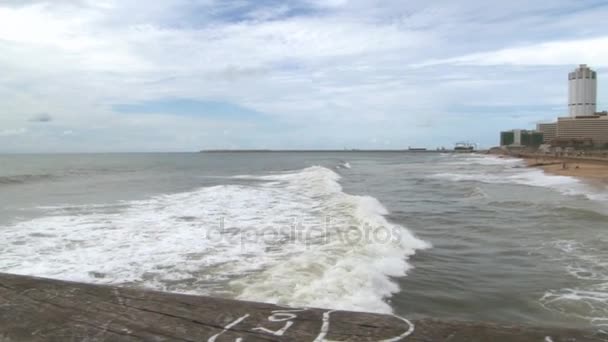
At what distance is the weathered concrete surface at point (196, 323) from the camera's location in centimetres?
181

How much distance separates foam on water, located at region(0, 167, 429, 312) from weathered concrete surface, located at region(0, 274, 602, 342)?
3.60 metres

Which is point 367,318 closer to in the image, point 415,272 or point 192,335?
point 192,335

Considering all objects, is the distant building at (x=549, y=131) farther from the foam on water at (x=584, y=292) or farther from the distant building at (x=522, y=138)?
the foam on water at (x=584, y=292)

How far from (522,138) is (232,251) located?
7269 inches

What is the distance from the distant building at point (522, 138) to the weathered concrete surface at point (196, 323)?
6732 inches

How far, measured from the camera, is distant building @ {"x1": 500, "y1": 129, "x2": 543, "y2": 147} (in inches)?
6275

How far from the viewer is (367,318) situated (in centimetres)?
195

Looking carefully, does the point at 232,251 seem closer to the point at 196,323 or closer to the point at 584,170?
the point at 196,323

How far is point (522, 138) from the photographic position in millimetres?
171250

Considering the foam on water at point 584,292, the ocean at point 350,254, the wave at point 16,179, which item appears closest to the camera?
the foam on water at point 584,292

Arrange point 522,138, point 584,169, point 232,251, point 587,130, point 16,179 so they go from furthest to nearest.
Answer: point 522,138
point 587,130
point 584,169
point 16,179
point 232,251

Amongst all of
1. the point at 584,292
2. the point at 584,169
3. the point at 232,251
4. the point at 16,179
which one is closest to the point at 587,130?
the point at 584,169

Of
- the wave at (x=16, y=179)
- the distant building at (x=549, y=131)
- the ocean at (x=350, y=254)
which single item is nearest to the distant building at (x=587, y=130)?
the distant building at (x=549, y=131)

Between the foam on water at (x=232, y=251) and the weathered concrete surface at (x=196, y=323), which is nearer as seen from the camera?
the weathered concrete surface at (x=196, y=323)
